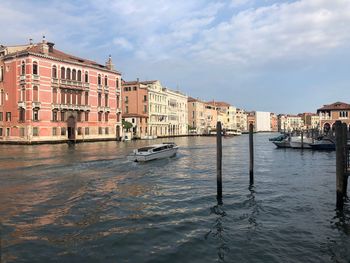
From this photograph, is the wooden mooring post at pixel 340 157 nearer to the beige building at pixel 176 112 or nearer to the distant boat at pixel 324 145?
the distant boat at pixel 324 145

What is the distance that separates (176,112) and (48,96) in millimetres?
46668

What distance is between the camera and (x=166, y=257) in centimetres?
704

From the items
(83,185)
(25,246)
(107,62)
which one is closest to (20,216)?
(25,246)

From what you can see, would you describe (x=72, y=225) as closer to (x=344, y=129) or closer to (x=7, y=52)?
(x=344, y=129)

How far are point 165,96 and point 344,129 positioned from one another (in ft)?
240

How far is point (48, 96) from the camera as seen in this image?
153 feet

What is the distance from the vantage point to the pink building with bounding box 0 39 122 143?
147 feet

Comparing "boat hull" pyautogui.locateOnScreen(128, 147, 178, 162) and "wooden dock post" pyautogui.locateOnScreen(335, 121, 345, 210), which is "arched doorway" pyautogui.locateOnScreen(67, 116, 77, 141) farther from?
"wooden dock post" pyautogui.locateOnScreen(335, 121, 345, 210)

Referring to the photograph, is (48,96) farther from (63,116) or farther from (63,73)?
(63,73)

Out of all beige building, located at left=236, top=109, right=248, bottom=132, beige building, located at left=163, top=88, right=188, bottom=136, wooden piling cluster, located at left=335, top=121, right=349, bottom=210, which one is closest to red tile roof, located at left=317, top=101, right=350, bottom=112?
beige building, located at left=163, top=88, right=188, bottom=136

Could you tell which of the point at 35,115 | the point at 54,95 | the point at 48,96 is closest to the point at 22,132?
the point at 35,115

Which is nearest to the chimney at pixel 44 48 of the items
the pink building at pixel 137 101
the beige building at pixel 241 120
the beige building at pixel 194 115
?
the pink building at pixel 137 101

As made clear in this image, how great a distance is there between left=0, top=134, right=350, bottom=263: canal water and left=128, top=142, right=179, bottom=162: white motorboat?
605 centimetres

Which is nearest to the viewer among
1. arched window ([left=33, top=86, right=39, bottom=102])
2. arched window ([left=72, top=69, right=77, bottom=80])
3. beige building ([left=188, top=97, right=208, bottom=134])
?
arched window ([left=33, top=86, right=39, bottom=102])
